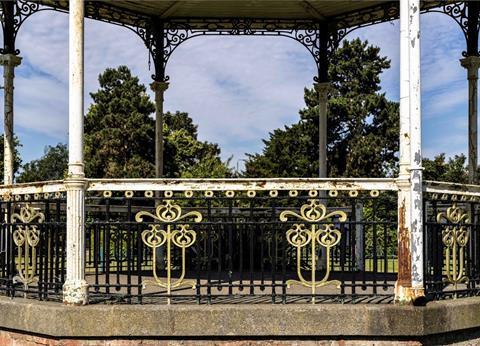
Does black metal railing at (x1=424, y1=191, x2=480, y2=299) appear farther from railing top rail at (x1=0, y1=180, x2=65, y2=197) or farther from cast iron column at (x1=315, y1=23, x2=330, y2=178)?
cast iron column at (x1=315, y1=23, x2=330, y2=178)

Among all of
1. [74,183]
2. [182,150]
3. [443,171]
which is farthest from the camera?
[182,150]

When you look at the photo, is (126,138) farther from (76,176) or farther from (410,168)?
(410,168)

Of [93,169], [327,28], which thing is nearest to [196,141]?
[93,169]

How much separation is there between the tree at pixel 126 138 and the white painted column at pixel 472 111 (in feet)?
101

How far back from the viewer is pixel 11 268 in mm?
7117

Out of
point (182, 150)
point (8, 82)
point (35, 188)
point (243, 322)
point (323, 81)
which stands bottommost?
point (243, 322)

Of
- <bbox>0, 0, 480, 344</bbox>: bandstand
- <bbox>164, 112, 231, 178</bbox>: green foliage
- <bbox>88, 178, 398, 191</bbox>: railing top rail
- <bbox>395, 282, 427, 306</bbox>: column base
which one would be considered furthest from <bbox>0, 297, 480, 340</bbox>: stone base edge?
<bbox>164, 112, 231, 178</bbox>: green foliage

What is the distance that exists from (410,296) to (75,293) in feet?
10.6

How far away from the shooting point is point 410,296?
20.2 ft

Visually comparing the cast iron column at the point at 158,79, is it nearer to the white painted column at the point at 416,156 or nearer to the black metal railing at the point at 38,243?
the black metal railing at the point at 38,243

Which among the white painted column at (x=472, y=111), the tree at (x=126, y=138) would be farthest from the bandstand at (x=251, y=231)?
the tree at (x=126, y=138)

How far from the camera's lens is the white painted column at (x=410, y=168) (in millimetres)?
6203

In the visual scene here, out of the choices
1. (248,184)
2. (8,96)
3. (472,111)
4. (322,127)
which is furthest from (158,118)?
(248,184)

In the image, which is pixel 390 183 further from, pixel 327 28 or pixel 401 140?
pixel 327 28
